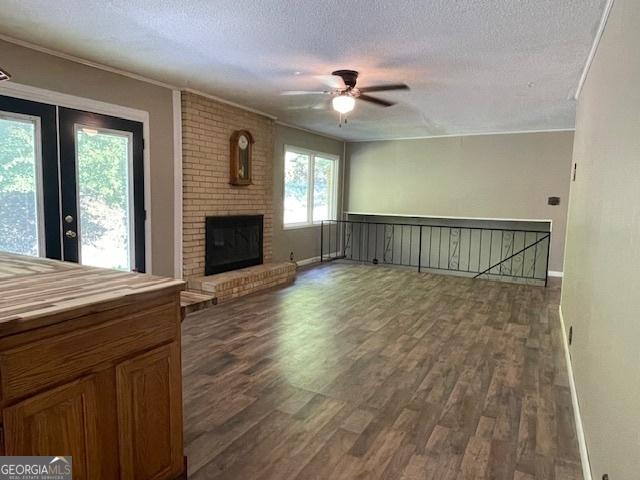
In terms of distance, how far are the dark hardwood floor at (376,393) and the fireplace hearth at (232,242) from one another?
0.86 metres

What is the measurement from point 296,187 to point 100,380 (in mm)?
6163

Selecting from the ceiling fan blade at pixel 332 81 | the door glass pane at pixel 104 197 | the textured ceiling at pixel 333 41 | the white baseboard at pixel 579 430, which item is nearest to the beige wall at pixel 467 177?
the textured ceiling at pixel 333 41

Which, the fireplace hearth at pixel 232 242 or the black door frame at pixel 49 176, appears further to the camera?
the fireplace hearth at pixel 232 242

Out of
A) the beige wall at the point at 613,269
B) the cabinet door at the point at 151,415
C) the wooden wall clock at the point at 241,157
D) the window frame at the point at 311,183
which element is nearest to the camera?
the beige wall at the point at 613,269

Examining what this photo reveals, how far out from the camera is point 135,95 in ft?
14.0

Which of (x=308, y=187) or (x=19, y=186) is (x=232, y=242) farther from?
(x=19, y=186)

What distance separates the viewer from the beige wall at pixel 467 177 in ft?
22.6

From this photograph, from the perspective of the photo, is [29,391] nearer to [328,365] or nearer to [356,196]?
[328,365]

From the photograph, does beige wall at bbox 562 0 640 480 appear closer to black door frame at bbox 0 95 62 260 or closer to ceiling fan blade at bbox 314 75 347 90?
ceiling fan blade at bbox 314 75 347 90

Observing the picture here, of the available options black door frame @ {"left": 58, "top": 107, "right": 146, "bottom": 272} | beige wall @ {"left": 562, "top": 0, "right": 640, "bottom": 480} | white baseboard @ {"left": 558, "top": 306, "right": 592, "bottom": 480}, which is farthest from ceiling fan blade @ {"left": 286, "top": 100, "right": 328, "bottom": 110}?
white baseboard @ {"left": 558, "top": 306, "right": 592, "bottom": 480}

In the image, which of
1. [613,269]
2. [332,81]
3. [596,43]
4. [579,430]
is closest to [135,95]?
[332,81]

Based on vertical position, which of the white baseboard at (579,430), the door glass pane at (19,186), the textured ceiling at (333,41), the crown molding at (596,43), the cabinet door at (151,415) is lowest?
the white baseboard at (579,430)

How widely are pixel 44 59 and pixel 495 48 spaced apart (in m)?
3.72

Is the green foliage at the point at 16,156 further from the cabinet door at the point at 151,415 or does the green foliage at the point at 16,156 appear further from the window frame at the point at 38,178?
the cabinet door at the point at 151,415
